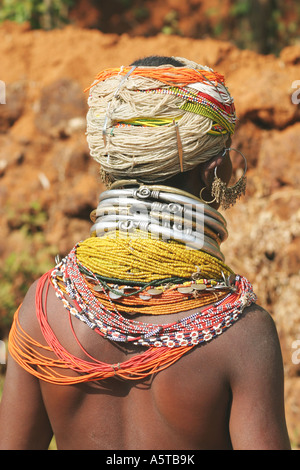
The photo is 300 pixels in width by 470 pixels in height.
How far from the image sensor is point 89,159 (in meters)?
5.38

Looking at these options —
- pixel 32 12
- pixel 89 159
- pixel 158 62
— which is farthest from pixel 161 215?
pixel 32 12

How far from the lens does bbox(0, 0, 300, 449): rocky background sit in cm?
455

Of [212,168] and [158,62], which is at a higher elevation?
[158,62]

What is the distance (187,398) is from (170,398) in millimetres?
54

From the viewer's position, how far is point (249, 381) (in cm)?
174

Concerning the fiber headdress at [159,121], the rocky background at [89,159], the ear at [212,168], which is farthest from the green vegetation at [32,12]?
the ear at [212,168]

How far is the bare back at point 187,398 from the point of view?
1739 mm

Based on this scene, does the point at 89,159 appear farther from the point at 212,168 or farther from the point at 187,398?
the point at 187,398

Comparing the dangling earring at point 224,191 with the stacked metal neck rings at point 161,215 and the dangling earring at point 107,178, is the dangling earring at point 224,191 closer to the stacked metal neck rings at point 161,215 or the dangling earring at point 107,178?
the stacked metal neck rings at point 161,215

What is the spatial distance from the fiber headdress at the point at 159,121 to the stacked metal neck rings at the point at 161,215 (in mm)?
79

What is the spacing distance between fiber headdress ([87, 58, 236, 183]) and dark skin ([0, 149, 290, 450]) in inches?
3.5

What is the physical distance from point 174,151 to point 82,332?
0.63 m

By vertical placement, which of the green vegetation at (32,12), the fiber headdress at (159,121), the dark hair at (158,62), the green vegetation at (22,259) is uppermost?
the dark hair at (158,62)

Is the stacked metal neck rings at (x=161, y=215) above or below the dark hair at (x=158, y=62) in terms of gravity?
below
